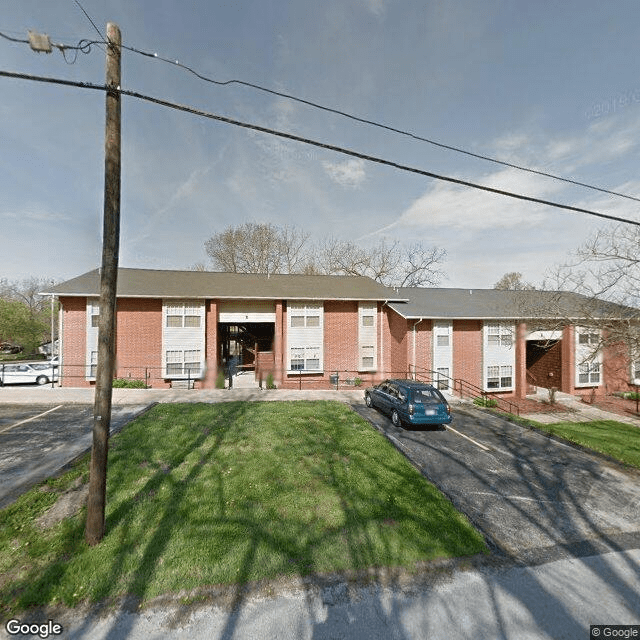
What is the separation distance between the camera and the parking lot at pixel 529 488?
17.2 feet

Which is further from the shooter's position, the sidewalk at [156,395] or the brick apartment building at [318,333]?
the brick apartment building at [318,333]

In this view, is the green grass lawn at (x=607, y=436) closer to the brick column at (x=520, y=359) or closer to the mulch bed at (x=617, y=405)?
the mulch bed at (x=617, y=405)

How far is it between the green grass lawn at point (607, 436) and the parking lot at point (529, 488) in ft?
2.87

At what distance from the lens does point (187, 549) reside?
4441mm

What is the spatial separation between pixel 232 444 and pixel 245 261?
3537 cm

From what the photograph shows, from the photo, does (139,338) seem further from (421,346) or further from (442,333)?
(442,333)

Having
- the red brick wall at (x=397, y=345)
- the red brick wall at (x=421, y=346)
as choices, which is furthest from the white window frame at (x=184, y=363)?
the red brick wall at (x=421, y=346)

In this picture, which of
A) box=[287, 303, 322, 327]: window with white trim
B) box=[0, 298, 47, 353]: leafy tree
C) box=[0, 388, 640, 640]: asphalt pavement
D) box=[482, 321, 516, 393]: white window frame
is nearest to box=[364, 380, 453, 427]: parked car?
box=[0, 388, 640, 640]: asphalt pavement

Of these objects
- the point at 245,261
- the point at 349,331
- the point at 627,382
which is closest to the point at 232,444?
the point at 349,331

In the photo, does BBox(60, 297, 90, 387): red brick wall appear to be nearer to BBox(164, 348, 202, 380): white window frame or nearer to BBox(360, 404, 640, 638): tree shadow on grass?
BBox(164, 348, 202, 380): white window frame

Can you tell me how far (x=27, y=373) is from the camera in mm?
18000

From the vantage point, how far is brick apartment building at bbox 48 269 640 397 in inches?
659

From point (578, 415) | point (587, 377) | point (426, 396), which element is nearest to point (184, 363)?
point (426, 396)

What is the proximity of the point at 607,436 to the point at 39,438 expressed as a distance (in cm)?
1979
